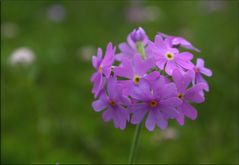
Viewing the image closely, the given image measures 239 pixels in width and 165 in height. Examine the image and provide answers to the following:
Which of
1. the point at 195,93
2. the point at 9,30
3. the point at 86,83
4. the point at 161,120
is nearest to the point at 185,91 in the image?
the point at 195,93

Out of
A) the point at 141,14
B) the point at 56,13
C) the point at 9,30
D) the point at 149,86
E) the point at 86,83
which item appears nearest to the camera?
the point at 149,86

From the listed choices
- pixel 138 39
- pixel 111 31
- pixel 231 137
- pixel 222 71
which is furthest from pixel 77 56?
pixel 138 39

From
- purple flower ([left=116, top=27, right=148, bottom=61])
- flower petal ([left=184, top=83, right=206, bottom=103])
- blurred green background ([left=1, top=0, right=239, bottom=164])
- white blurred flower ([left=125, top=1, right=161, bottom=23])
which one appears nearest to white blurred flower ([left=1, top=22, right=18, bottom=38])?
blurred green background ([left=1, top=0, right=239, bottom=164])

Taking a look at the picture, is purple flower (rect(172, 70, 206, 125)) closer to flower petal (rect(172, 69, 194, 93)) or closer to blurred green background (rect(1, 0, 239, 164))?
flower petal (rect(172, 69, 194, 93))

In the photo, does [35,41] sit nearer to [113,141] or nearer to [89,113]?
[89,113]

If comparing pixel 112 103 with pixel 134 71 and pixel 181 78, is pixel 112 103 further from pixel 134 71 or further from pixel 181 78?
pixel 181 78

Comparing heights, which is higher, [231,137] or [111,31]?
[111,31]
